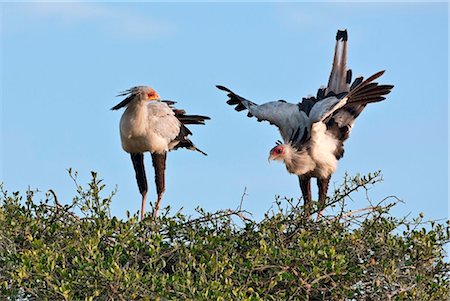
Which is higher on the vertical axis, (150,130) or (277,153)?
(150,130)

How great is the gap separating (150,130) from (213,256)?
360cm

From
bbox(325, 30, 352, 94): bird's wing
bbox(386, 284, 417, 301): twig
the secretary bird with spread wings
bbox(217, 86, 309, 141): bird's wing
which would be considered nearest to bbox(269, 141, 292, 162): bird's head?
the secretary bird with spread wings

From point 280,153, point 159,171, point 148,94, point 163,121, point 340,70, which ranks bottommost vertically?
point 280,153

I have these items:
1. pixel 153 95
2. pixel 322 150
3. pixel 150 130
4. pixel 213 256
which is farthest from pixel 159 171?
pixel 213 256

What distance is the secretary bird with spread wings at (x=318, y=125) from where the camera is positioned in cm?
868

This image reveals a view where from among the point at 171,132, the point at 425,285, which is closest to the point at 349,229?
the point at 425,285

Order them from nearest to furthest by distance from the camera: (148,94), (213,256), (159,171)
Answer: (213,256), (148,94), (159,171)

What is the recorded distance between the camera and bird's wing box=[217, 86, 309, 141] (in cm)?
895

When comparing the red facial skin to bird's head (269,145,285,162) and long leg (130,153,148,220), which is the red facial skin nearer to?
long leg (130,153,148,220)

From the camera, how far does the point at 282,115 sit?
9.02 meters

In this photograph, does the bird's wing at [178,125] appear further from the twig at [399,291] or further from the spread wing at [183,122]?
the twig at [399,291]

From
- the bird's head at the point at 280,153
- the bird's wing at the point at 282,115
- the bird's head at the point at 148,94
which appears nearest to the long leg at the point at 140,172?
the bird's head at the point at 148,94

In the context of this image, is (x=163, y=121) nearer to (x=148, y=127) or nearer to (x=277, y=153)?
(x=148, y=127)

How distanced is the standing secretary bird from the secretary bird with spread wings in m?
0.97
